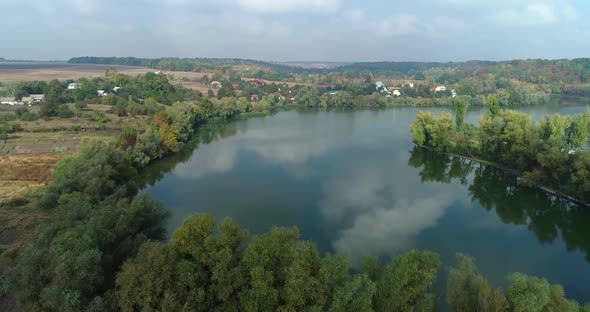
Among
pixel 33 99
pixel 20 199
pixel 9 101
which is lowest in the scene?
pixel 20 199

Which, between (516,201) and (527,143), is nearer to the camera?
(516,201)

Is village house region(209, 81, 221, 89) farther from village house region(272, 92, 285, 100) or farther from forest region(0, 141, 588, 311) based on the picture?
forest region(0, 141, 588, 311)

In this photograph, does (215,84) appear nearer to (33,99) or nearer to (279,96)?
(279,96)

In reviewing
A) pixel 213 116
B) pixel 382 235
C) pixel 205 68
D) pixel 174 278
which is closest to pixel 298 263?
pixel 174 278

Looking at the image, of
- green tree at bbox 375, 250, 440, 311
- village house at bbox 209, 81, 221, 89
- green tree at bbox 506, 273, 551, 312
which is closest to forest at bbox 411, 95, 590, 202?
green tree at bbox 506, 273, 551, 312

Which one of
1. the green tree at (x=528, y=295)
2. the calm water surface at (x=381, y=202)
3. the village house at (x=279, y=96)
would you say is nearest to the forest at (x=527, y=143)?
the calm water surface at (x=381, y=202)

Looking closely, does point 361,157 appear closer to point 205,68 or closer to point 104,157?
point 104,157

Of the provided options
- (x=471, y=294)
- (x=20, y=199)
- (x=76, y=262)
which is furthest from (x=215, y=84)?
(x=471, y=294)

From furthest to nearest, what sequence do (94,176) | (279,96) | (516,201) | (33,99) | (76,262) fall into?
(279,96) < (33,99) < (516,201) < (94,176) < (76,262)
